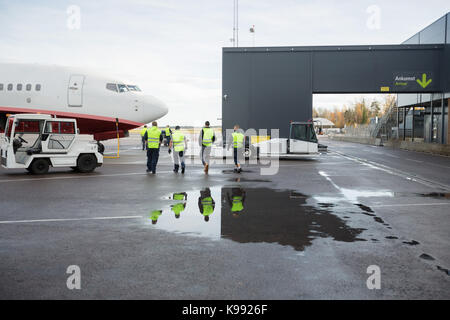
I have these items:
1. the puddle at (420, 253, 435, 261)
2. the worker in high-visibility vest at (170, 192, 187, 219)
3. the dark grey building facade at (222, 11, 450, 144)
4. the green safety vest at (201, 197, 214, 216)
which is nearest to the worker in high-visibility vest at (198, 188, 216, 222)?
the green safety vest at (201, 197, 214, 216)

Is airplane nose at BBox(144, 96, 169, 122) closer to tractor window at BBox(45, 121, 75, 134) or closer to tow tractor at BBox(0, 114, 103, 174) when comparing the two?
tow tractor at BBox(0, 114, 103, 174)

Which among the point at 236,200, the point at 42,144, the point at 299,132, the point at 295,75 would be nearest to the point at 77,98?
the point at 42,144

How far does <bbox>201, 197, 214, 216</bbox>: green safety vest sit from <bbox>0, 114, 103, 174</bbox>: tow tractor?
7.24 meters

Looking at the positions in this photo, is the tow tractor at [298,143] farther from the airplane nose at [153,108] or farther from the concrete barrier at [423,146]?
the concrete barrier at [423,146]

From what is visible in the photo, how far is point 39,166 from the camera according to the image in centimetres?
1556

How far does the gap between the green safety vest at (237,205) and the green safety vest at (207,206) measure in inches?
18.0

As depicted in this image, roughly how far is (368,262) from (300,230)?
1.86m

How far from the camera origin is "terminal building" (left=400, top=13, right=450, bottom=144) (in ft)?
122

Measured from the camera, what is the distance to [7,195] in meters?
11.0

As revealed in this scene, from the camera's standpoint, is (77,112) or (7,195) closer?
(7,195)

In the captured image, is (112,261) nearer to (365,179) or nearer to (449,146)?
→ (365,179)

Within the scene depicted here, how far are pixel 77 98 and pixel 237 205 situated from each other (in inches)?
588

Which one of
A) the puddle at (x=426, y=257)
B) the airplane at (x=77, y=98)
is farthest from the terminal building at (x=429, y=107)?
the puddle at (x=426, y=257)
